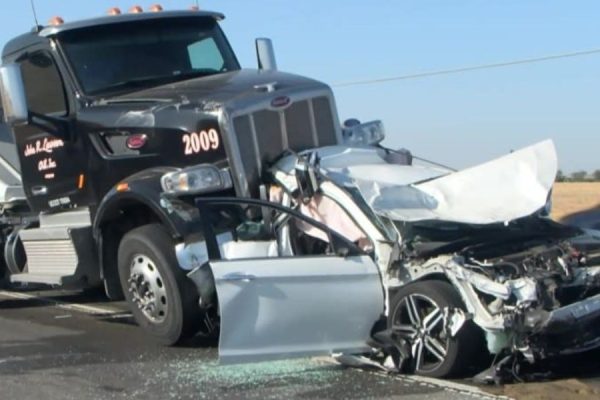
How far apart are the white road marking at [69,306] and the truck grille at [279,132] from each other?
9.88 feet

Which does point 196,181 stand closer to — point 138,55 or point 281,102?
point 281,102

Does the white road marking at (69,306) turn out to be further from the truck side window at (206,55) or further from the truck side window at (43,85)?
the truck side window at (206,55)

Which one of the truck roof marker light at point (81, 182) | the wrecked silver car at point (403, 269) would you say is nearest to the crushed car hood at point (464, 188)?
the wrecked silver car at point (403, 269)

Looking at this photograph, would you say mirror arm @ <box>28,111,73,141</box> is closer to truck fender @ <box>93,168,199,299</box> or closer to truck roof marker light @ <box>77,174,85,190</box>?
truck roof marker light @ <box>77,174,85,190</box>

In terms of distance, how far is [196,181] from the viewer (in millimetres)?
8281

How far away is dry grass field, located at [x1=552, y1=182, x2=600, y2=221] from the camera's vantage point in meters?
18.2

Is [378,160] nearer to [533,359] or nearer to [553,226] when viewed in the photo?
[553,226]

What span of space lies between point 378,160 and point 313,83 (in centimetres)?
104

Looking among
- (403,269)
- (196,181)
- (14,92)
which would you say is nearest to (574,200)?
(14,92)

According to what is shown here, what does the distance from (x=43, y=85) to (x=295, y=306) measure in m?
4.27

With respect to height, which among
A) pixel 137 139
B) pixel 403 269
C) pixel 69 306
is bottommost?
pixel 69 306

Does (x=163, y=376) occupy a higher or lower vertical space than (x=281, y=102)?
lower

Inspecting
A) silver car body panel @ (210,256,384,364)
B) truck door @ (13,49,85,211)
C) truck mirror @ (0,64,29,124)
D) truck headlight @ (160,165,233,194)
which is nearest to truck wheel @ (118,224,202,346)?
truck headlight @ (160,165,233,194)

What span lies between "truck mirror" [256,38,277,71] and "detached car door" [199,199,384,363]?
4.35 meters
